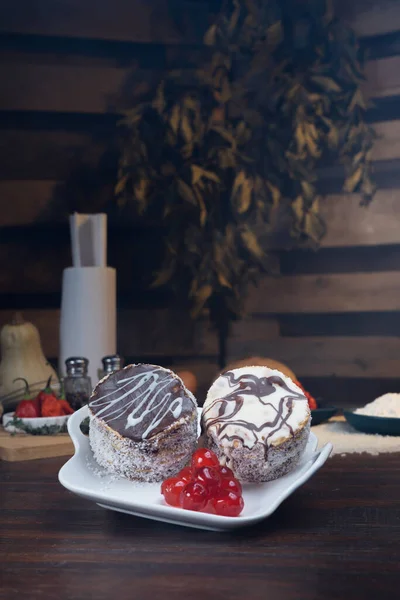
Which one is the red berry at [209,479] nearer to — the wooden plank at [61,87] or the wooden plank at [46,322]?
the wooden plank at [46,322]

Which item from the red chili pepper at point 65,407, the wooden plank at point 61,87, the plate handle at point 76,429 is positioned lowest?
the red chili pepper at point 65,407

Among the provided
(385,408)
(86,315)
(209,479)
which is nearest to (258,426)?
(209,479)

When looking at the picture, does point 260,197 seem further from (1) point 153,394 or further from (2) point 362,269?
(1) point 153,394

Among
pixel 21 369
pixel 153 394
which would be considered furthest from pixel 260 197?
pixel 153 394

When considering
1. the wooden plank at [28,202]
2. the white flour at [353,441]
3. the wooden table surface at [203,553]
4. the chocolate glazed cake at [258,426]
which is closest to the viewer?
the wooden table surface at [203,553]

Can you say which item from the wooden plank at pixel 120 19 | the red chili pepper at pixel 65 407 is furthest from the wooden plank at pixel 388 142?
the red chili pepper at pixel 65 407

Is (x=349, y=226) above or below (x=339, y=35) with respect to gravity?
below

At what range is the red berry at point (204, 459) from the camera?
37.1 inches

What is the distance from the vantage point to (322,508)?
1.01 m

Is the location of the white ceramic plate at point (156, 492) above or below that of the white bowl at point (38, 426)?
above

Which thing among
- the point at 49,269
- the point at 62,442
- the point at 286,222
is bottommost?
the point at 62,442

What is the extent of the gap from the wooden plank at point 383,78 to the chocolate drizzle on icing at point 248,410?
2.13 m

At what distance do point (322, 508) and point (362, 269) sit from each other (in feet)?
6.64

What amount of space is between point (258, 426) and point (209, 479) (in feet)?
0.44
